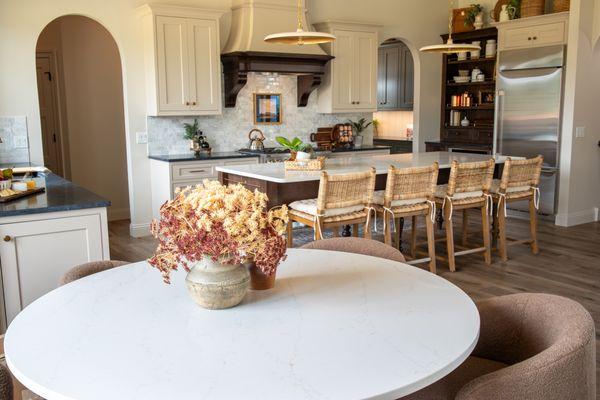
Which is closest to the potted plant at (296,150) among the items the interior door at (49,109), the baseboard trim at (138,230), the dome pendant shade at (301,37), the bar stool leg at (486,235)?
the dome pendant shade at (301,37)

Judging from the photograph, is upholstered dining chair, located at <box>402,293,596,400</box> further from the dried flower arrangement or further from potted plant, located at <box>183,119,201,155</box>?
potted plant, located at <box>183,119,201,155</box>

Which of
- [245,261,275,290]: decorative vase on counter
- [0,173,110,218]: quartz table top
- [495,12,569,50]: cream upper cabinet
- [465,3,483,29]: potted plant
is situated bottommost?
[245,261,275,290]: decorative vase on counter

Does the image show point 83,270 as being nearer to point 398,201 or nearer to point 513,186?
point 398,201

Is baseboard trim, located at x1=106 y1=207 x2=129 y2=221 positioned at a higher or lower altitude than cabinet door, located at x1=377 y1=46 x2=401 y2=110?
lower

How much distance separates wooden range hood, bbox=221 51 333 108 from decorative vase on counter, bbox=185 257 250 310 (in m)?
4.96

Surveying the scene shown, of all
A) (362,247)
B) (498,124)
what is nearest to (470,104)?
(498,124)

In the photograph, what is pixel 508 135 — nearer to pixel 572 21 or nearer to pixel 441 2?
pixel 572 21

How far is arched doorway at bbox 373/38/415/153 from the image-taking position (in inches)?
382

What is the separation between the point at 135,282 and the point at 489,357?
4.18 ft

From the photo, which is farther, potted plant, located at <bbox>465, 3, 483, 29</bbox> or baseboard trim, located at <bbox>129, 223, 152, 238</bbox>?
potted plant, located at <bbox>465, 3, 483, 29</bbox>

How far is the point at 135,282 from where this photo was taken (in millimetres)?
2082

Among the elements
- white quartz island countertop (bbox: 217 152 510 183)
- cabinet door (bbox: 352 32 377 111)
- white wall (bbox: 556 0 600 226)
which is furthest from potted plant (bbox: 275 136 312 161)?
white wall (bbox: 556 0 600 226)

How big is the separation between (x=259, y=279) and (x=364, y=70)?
5.86 m

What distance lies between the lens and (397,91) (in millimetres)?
9977
